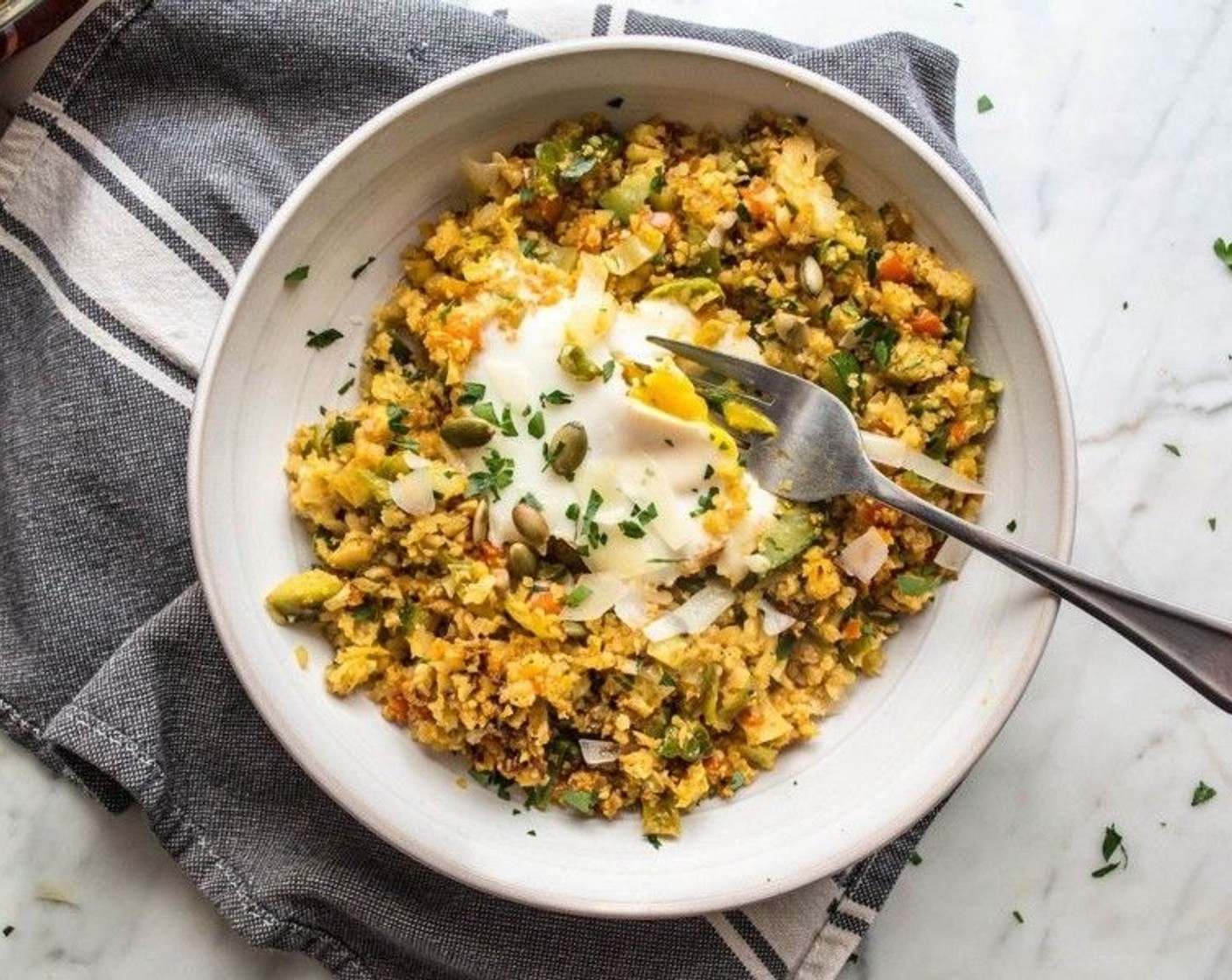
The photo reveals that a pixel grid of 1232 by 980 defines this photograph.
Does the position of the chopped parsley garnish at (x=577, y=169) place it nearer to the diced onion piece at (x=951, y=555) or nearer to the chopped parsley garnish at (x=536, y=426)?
the chopped parsley garnish at (x=536, y=426)

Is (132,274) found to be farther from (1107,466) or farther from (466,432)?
(1107,466)

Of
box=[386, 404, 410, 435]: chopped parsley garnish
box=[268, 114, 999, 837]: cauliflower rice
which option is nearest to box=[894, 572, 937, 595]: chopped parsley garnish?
box=[268, 114, 999, 837]: cauliflower rice

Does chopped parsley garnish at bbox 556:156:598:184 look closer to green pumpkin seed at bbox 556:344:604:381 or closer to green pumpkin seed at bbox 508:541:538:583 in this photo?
green pumpkin seed at bbox 556:344:604:381

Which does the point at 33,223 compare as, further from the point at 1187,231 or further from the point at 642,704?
the point at 1187,231

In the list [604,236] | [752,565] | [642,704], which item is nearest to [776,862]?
[642,704]

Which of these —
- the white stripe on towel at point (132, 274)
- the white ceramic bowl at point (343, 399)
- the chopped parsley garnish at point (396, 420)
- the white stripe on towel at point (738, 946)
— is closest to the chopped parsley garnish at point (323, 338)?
the white ceramic bowl at point (343, 399)
